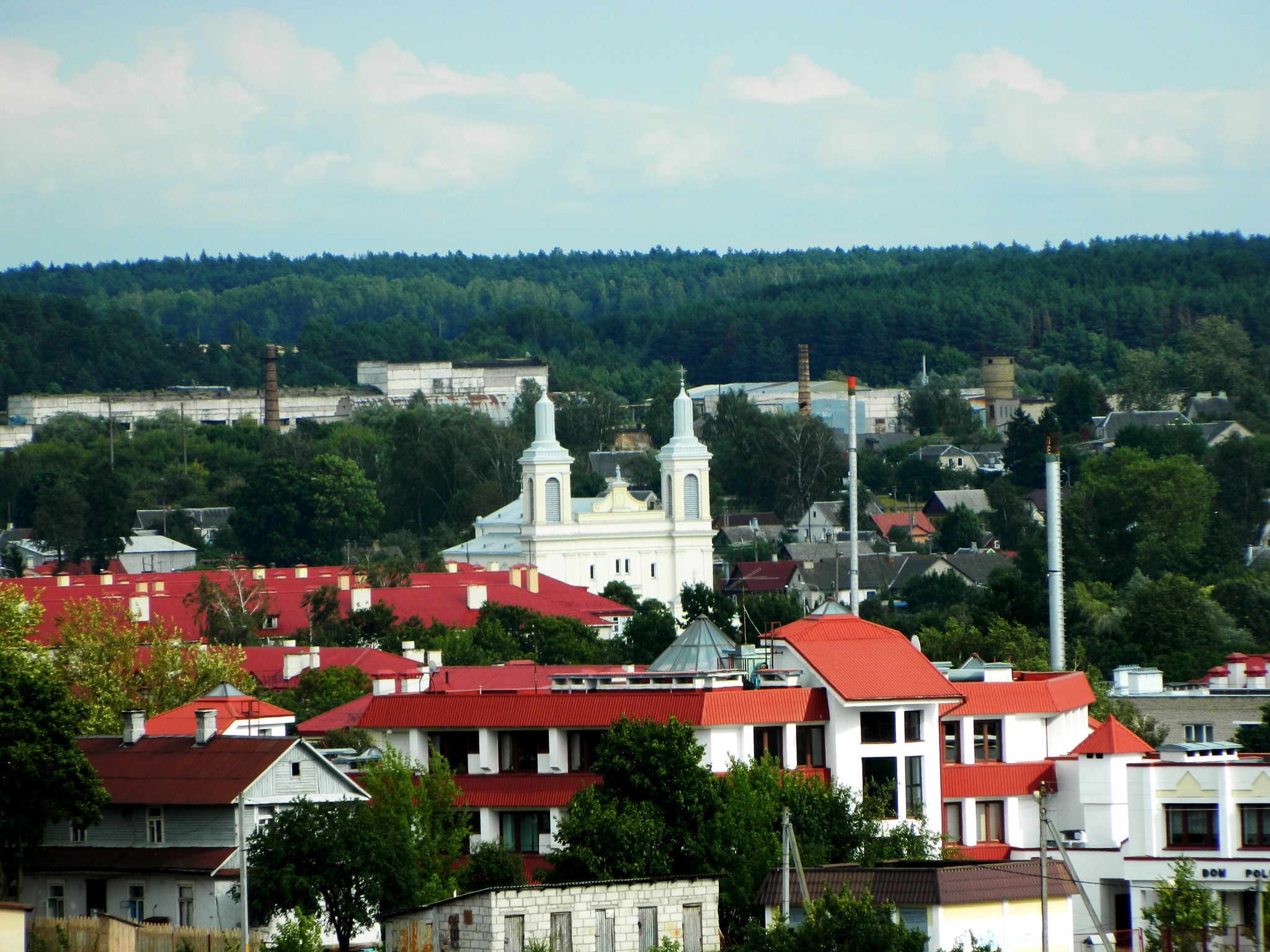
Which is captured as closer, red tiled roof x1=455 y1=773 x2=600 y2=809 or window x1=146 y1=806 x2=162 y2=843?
window x1=146 y1=806 x2=162 y2=843

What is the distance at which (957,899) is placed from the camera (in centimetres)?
3441

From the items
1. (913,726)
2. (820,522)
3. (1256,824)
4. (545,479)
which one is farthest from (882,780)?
(820,522)

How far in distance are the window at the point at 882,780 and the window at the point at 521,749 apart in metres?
5.40

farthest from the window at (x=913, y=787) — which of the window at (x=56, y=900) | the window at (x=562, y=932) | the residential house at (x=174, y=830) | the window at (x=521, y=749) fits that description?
the window at (x=56, y=900)

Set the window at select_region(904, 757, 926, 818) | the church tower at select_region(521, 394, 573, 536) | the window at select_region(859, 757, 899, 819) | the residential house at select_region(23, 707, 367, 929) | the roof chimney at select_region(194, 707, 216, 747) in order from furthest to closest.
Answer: the church tower at select_region(521, 394, 573, 536)
the window at select_region(904, 757, 926, 818)
the window at select_region(859, 757, 899, 819)
the roof chimney at select_region(194, 707, 216, 747)
the residential house at select_region(23, 707, 367, 929)

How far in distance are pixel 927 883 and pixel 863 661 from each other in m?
13.7

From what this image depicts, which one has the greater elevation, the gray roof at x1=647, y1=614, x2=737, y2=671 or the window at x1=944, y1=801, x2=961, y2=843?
the gray roof at x1=647, y1=614, x2=737, y2=671

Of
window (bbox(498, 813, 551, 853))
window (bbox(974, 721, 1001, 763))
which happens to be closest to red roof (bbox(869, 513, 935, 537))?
window (bbox(974, 721, 1001, 763))

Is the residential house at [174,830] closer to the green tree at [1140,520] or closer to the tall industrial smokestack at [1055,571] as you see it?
the tall industrial smokestack at [1055,571]

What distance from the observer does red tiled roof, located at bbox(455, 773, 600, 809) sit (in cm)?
4556

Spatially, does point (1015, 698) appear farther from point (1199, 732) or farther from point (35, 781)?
point (35, 781)

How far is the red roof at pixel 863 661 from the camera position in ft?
155

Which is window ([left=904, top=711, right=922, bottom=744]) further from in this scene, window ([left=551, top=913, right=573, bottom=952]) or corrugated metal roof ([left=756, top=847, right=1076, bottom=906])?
window ([left=551, top=913, right=573, bottom=952])

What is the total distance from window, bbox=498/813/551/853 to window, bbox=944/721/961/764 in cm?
757
